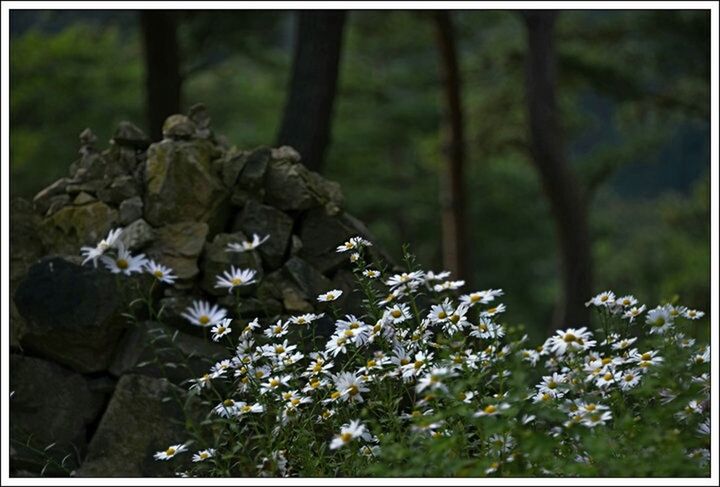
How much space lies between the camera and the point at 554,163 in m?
9.21

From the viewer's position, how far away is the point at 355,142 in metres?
17.8

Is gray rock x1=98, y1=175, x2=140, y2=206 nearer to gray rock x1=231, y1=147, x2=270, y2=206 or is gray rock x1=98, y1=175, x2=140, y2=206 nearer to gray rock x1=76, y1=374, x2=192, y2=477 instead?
gray rock x1=231, y1=147, x2=270, y2=206

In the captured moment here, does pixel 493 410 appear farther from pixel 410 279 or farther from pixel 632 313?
pixel 632 313

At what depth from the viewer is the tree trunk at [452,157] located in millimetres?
11352

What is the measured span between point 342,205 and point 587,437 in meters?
3.31

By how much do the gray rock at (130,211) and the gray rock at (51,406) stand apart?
901mm

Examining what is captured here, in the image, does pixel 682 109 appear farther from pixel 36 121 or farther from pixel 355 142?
pixel 36 121

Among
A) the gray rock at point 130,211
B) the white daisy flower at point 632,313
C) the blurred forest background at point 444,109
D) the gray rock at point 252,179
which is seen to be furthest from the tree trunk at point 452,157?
the white daisy flower at point 632,313

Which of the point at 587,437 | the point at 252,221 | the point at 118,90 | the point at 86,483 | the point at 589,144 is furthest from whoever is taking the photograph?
the point at 589,144

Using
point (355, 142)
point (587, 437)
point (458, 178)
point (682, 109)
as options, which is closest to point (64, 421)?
point (587, 437)

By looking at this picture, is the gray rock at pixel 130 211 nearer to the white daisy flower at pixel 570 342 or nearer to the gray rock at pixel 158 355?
the gray rock at pixel 158 355

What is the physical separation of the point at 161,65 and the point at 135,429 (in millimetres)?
5013

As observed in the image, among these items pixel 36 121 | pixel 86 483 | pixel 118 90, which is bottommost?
pixel 86 483

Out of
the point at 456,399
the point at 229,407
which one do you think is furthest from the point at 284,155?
the point at 456,399
